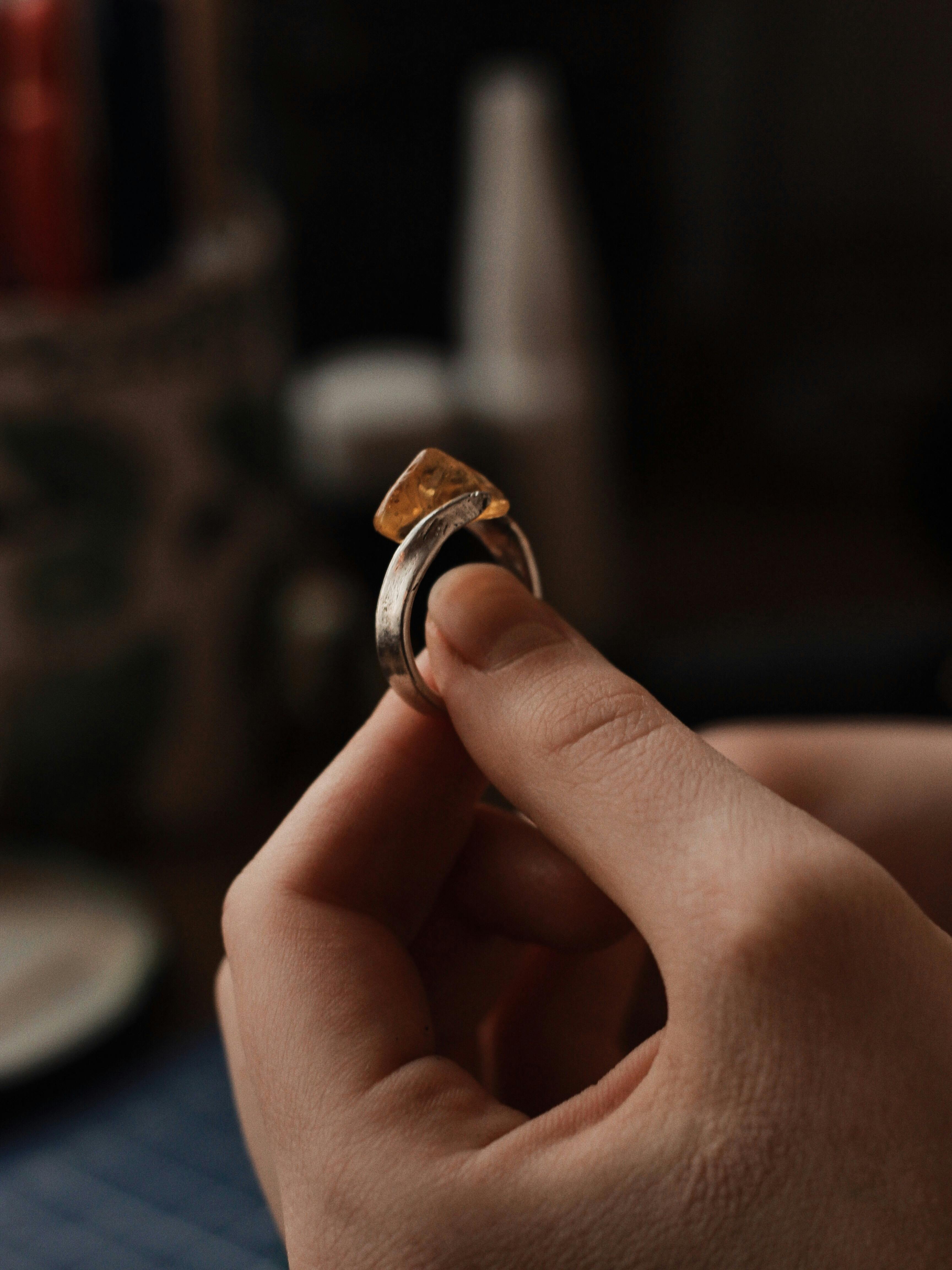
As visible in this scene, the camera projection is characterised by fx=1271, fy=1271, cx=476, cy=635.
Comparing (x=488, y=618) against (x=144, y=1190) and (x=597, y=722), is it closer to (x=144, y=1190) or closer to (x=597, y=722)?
(x=597, y=722)

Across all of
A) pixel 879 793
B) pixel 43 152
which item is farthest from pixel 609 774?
pixel 43 152

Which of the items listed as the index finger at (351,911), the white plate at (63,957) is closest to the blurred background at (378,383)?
the white plate at (63,957)

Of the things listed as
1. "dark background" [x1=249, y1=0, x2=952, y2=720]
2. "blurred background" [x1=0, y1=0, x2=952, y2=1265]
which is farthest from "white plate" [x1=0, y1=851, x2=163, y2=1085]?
"dark background" [x1=249, y1=0, x2=952, y2=720]

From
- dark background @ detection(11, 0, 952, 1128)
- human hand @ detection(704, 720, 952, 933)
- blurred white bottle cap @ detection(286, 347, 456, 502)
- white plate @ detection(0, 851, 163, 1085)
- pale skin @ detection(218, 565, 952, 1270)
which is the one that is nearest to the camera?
pale skin @ detection(218, 565, 952, 1270)

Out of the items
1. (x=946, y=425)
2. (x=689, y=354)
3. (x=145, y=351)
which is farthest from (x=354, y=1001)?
(x=689, y=354)

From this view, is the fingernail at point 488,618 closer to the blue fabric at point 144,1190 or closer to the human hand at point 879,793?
the human hand at point 879,793

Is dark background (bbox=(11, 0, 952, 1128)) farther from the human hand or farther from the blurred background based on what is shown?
the human hand
